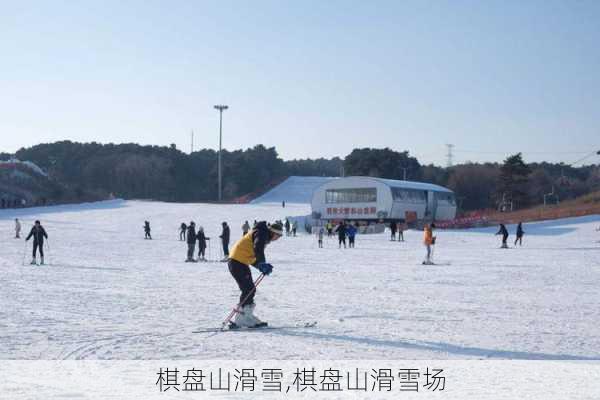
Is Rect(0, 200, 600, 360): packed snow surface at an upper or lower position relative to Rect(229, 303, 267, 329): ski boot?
lower

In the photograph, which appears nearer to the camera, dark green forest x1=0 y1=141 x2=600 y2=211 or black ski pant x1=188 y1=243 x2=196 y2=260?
black ski pant x1=188 y1=243 x2=196 y2=260

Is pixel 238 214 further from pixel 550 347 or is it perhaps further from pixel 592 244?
pixel 550 347

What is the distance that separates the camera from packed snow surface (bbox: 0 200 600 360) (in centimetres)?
782

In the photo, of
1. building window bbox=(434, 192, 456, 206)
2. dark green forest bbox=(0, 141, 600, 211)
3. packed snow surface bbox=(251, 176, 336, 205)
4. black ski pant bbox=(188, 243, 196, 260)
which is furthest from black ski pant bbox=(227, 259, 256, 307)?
dark green forest bbox=(0, 141, 600, 211)

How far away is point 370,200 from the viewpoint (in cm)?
5428

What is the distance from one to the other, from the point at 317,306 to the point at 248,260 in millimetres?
2902

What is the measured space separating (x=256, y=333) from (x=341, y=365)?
219cm

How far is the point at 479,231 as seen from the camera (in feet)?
147

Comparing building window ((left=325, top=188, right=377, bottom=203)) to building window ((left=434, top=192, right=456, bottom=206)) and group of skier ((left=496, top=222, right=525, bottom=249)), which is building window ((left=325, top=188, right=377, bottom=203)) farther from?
group of skier ((left=496, top=222, right=525, bottom=249))

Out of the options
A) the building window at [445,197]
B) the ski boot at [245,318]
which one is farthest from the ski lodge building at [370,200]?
the ski boot at [245,318]

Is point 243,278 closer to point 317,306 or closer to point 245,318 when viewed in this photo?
point 245,318

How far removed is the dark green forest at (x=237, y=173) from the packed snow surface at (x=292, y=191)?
2233 millimetres

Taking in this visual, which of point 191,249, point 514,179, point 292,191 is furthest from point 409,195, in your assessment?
point 191,249

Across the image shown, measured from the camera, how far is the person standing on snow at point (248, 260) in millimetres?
8906
